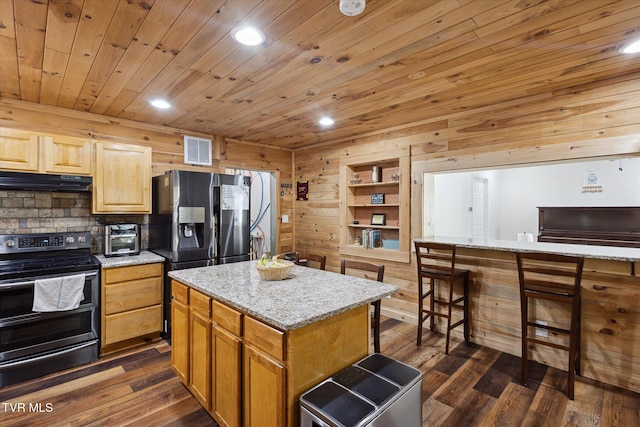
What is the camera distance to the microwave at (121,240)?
10.7 feet

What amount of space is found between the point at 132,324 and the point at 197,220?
1.20m

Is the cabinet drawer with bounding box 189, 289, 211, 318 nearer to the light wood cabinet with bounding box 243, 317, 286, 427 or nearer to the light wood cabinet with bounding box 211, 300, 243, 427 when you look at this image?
the light wood cabinet with bounding box 211, 300, 243, 427

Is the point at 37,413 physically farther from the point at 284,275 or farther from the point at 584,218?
the point at 584,218

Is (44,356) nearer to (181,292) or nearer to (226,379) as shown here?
(181,292)

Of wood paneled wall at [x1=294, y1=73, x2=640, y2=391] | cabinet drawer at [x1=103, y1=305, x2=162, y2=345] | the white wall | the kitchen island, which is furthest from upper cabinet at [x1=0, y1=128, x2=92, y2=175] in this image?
the white wall

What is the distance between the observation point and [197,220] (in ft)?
11.4

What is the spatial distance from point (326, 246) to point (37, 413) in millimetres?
3515

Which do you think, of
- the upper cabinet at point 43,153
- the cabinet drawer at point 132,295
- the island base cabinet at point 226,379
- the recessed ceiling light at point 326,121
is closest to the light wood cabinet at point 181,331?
the island base cabinet at point 226,379

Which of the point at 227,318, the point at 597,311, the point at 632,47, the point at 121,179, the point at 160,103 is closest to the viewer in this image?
the point at 227,318

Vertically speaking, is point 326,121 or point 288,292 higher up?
point 326,121

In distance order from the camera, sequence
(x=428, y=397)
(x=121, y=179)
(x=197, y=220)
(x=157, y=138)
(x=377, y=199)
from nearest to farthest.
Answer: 1. (x=428, y=397)
2. (x=121, y=179)
3. (x=197, y=220)
4. (x=157, y=138)
5. (x=377, y=199)

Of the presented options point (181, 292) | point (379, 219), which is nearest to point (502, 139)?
point (379, 219)

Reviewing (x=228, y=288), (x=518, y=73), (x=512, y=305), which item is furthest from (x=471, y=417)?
(x=518, y=73)

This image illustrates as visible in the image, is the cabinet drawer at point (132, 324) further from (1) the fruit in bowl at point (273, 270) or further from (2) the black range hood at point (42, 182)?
(1) the fruit in bowl at point (273, 270)
